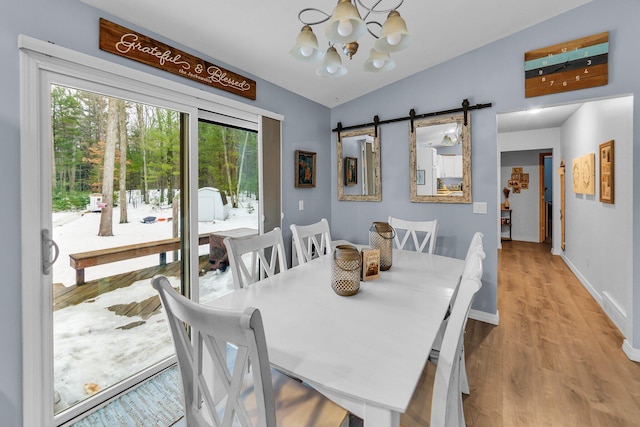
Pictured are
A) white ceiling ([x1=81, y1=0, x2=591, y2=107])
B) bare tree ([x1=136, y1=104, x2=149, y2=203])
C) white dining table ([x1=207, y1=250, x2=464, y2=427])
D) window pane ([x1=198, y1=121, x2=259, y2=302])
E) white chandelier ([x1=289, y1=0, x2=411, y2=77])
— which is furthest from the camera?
window pane ([x1=198, y1=121, x2=259, y2=302])

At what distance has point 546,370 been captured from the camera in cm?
212

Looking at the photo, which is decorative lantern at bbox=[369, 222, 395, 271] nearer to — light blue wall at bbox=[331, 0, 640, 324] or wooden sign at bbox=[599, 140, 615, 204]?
light blue wall at bbox=[331, 0, 640, 324]

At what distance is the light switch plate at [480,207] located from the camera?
112 inches

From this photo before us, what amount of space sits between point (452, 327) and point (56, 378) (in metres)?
2.17

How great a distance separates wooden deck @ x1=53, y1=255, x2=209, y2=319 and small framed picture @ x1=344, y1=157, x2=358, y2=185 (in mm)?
2029

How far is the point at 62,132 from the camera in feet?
5.35

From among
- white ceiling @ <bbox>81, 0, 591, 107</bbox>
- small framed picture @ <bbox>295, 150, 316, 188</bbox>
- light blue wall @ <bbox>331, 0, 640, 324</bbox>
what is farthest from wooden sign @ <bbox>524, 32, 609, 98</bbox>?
small framed picture @ <bbox>295, 150, 316, 188</bbox>

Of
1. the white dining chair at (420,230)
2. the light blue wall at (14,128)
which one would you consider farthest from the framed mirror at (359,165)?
the light blue wall at (14,128)

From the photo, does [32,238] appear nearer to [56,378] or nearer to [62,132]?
[62,132]

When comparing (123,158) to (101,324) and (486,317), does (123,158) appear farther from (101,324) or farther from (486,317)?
(486,317)

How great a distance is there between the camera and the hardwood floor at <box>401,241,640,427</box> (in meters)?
1.68

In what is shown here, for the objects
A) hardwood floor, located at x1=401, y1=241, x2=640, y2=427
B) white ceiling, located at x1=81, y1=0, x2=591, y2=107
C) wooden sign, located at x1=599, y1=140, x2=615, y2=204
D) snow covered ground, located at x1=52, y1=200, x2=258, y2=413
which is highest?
white ceiling, located at x1=81, y1=0, x2=591, y2=107

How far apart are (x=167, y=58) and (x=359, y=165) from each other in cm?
235

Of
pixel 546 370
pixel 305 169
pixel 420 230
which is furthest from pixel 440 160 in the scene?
pixel 546 370
